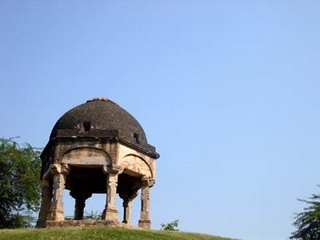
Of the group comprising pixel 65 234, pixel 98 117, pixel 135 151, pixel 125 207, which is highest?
pixel 98 117

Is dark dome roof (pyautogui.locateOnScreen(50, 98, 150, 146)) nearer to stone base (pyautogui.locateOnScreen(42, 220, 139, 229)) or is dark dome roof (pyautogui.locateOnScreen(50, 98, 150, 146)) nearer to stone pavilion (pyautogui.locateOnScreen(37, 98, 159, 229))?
stone pavilion (pyautogui.locateOnScreen(37, 98, 159, 229))

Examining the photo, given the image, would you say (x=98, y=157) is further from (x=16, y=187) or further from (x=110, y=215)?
(x=16, y=187)

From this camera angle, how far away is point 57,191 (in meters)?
18.8

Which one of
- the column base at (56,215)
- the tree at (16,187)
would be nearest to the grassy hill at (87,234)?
the column base at (56,215)

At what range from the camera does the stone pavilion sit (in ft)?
61.3

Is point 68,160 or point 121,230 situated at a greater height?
point 68,160

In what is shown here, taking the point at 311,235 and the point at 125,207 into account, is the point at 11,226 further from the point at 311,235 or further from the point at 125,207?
the point at 311,235

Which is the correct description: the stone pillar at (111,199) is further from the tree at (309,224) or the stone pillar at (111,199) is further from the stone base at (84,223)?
the tree at (309,224)

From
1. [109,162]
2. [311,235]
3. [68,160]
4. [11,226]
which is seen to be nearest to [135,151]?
[109,162]

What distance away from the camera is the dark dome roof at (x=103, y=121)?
770 inches

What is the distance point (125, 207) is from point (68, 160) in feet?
12.8

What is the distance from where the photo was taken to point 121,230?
1700 cm

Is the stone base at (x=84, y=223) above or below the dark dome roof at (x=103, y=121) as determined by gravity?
below

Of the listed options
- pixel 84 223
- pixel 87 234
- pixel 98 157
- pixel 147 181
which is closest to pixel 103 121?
pixel 98 157
